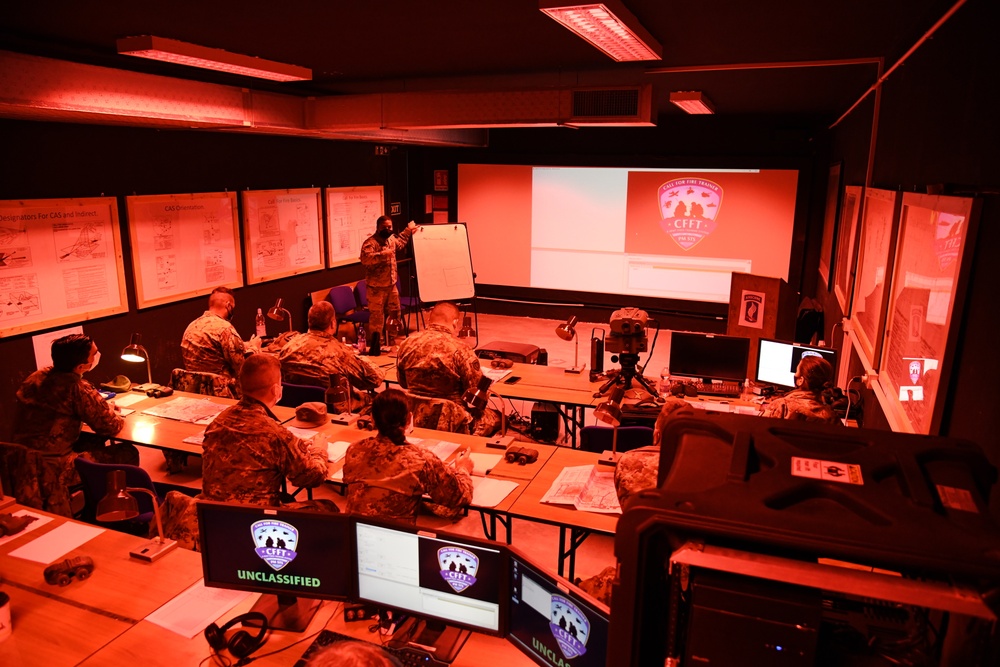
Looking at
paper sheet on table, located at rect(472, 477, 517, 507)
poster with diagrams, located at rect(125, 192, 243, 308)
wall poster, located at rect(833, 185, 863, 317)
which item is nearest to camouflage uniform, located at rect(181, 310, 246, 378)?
poster with diagrams, located at rect(125, 192, 243, 308)

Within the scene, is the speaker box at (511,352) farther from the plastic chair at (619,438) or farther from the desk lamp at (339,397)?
the plastic chair at (619,438)

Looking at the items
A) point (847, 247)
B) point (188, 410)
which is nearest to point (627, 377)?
point (847, 247)

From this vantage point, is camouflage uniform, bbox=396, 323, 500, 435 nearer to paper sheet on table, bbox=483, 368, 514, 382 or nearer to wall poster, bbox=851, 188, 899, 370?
paper sheet on table, bbox=483, 368, 514, 382

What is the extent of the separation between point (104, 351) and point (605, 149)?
7.14m

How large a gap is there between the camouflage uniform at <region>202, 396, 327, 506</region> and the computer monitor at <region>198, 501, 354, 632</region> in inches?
30.3

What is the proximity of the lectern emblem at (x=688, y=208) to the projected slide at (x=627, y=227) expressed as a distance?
0.01 m

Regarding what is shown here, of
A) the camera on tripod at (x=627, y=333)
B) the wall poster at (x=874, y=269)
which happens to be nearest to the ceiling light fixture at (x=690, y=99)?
the wall poster at (x=874, y=269)

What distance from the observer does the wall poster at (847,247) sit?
5.11 m

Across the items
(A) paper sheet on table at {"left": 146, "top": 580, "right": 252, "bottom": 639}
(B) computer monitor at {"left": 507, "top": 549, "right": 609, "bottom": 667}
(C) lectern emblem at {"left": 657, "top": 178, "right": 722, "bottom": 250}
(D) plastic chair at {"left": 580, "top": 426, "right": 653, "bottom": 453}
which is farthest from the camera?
(C) lectern emblem at {"left": 657, "top": 178, "right": 722, "bottom": 250}

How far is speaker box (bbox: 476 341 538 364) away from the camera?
21.7 ft

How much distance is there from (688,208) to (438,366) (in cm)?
624

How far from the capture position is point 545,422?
575 centimetres

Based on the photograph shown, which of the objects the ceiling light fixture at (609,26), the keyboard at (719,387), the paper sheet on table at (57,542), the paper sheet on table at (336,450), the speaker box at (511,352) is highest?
the ceiling light fixture at (609,26)

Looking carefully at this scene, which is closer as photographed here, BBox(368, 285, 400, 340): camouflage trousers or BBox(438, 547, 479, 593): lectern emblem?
BBox(438, 547, 479, 593): lectern emblem
